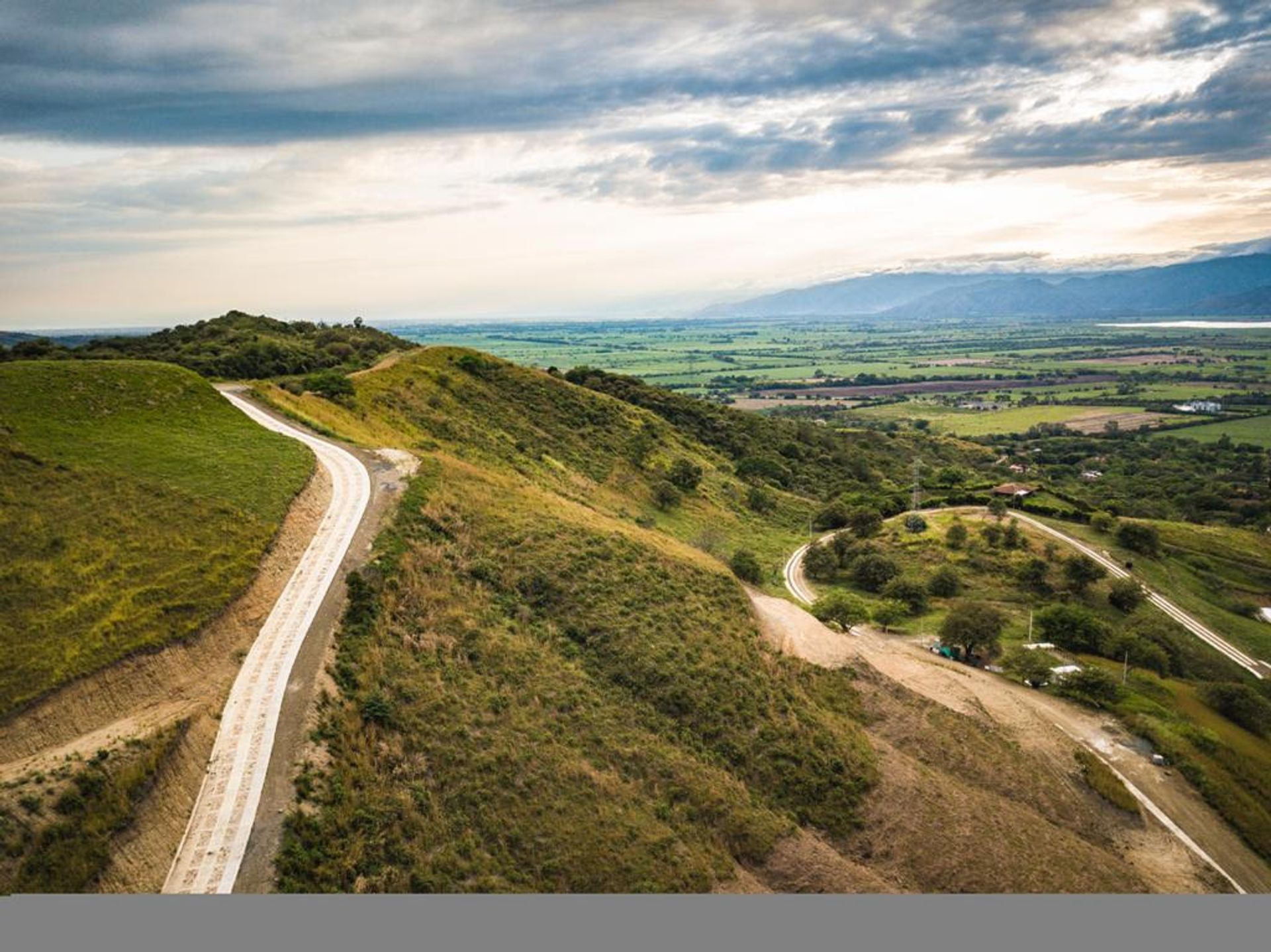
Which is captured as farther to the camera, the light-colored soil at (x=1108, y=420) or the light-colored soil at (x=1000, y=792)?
the light-colored soil at (x=1108, y=420)

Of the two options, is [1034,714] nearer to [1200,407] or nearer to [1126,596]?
[1126,596]

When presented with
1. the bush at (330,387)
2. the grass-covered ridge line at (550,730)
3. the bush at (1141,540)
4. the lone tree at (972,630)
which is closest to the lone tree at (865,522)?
the bush at (1141,540)

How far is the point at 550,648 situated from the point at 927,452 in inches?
4527

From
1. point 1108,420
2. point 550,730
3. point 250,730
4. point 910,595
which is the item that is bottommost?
point 1108,420

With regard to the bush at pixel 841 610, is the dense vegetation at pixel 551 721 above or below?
above

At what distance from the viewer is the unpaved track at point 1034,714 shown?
100ft

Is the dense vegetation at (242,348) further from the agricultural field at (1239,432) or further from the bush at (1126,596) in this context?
the agricultural field at (1239,432)

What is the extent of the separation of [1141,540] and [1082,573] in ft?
48.3

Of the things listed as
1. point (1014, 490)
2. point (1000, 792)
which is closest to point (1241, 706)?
point (1000, 792)

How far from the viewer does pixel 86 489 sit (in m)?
30.0

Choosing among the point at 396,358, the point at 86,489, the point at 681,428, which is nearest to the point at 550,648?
the point at 86,489

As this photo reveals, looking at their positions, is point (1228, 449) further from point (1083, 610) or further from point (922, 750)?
point (922, 750)

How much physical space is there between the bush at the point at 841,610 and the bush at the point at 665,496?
68.2ft

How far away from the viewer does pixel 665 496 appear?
67250 millimetres
